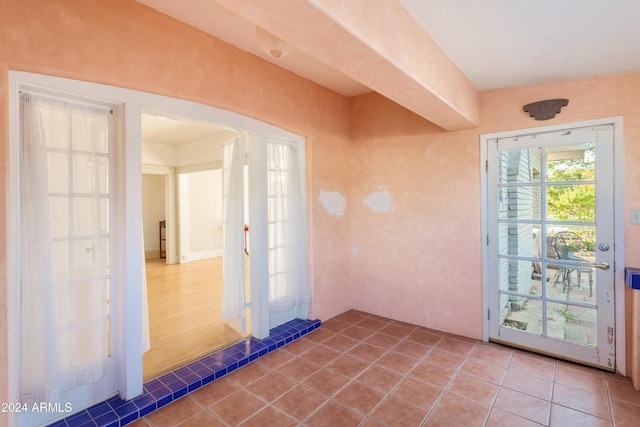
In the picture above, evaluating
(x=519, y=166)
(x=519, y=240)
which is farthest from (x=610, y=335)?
(x=519, y=166)

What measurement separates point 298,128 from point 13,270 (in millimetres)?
2533

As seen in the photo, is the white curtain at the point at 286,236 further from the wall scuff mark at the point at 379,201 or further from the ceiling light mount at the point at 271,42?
the ceiling light mount at the point at 271,42

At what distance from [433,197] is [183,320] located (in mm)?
3240

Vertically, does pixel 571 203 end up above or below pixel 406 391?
above

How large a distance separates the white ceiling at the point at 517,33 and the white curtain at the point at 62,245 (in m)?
1.00

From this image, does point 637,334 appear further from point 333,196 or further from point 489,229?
point 333,196

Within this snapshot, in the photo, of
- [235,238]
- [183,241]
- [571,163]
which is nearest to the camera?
[571,163]

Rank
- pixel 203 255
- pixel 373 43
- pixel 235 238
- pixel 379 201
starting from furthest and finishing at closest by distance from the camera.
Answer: pixel 203 255, pixel 379 201, pixel 235 238, pixel 373 43

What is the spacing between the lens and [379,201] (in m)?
3.85

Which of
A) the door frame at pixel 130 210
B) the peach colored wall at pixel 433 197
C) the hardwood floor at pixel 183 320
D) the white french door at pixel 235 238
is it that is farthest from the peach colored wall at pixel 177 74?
the hardwood floor at pixel 183 320

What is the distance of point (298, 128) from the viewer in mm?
3383

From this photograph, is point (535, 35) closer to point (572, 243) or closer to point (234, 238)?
point (572, 243)

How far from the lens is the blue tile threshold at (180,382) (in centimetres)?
198

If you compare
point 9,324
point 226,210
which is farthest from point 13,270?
point 226,210
